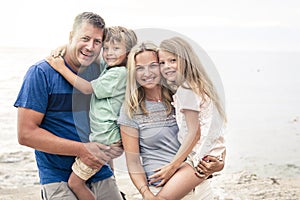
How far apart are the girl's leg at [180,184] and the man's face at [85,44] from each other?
528 millimetres

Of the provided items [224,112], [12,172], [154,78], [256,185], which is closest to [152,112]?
[154,78]

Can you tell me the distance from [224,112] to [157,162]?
304 mm

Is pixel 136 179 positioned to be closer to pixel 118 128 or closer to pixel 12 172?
pixel 118 128

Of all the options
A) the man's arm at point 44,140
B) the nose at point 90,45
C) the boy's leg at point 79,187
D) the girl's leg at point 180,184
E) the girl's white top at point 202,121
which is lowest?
the boy's leg at point 79,187

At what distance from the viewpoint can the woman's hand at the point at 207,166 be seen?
186 cm

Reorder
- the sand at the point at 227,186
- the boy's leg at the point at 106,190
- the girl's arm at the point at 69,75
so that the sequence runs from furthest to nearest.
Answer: the sand at the point at 227,186 → the boy's leg at the point at 106,190 → the girl's arm at the point at 69,75

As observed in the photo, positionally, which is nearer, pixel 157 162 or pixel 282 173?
pixel 157 162

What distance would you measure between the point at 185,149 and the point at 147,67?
0.32 metres

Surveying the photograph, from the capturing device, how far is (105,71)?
1.89 meters

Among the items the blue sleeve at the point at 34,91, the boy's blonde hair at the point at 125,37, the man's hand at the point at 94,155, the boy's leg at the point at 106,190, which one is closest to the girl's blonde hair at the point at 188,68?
the boy's blonde hair at the point at 125,37

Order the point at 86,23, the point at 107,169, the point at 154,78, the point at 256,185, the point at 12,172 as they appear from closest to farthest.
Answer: the point at 154,78 → the point at 86,23 → the point at 107,169 → the point at 256,185 → the point at 12,172

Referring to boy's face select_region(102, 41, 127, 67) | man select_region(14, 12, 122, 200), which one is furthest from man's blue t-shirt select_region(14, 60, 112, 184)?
boy's face select_region(102, 41, 127, 67)

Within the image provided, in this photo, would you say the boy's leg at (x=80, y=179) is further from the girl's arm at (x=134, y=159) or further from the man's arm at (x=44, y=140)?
the girl's arm at (x=134, y=159)

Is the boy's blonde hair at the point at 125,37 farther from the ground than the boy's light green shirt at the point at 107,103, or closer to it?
farther from the ground
